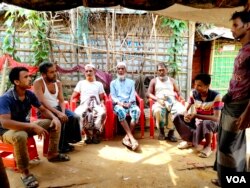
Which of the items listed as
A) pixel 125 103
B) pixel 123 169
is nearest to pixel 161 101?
pixel 125 103

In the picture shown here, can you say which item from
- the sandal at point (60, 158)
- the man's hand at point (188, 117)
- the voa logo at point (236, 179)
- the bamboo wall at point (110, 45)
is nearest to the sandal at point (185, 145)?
the man's hand at point (188, 117)

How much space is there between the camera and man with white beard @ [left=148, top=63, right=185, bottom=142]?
462 centimetres

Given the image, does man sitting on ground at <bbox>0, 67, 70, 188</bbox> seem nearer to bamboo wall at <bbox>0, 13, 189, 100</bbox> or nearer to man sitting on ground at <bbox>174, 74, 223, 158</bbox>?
man sitting on ground at <bbox>174, 74, 223, 158</bbox>

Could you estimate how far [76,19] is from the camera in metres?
5.93

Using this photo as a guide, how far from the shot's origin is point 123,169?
3.44 m

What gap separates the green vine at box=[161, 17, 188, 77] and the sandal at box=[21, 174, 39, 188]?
13.9 feet

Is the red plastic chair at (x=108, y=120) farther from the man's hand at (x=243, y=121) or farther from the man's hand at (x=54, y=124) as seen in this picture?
the man's hand at (x=243, y=121)

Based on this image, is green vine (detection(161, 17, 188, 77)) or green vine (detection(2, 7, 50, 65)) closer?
green vine (detection(2, 7, 50, 65))

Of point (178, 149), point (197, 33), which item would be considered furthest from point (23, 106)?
point (197, 33)

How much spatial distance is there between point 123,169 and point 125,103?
1.47 m

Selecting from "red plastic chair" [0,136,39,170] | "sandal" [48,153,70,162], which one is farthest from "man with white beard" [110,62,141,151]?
"red plastic chair" [0,136,39,170]

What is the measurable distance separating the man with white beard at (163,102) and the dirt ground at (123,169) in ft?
1.55

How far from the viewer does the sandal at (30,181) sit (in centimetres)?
291

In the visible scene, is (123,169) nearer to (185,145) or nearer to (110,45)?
(185,145)
